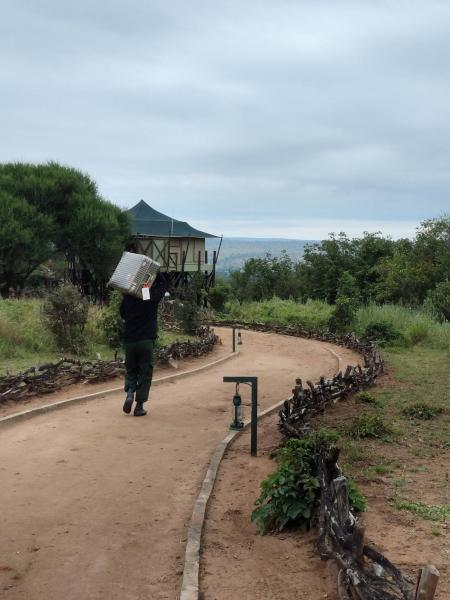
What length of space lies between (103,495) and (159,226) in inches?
1342

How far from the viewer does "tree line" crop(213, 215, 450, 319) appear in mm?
33719

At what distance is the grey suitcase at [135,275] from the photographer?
8.30 meters

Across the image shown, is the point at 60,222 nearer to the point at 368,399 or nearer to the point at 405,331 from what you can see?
the point at 405,331

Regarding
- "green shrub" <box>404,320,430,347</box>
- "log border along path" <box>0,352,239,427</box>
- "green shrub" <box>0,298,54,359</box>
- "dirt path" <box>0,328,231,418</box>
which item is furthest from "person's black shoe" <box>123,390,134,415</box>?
"green shrub" <box>404,320,430,347</box>

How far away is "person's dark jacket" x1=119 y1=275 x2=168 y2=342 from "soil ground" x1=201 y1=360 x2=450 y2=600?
2.10m

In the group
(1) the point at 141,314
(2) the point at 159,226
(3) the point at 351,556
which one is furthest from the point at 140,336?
(2) the point at 159,226

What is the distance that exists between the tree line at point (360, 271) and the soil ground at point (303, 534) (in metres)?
24.4

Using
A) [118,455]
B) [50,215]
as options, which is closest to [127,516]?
[118,455]

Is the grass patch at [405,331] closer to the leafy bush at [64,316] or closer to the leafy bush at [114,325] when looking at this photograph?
the leafy bush at [114,325]

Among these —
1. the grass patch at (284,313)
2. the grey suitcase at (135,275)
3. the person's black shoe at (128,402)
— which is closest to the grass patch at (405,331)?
the grass patch at (284,313)

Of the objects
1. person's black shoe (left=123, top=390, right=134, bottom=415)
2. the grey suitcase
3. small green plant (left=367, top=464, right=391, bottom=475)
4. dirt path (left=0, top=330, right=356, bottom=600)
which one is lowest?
dirt path (left=0, top=330, right=356, bottom=600)

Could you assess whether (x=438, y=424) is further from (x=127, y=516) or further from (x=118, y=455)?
(x=127, y=516)

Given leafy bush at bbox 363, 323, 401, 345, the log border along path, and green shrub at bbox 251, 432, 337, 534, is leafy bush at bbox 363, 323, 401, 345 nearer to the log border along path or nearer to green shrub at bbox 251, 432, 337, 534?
the log border along path

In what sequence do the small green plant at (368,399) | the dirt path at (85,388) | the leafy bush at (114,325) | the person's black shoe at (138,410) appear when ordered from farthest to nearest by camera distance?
the leafy bush at (114,325) < the small green plant at (368,399) < the dirt path at (85,388) < the person's black shoe at (138,410)
